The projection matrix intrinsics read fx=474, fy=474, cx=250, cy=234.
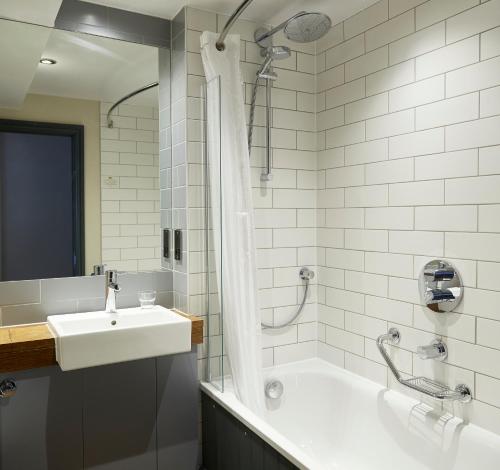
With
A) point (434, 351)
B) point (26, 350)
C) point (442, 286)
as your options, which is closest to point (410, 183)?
point (442, 286)

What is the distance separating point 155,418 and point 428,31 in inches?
88.0

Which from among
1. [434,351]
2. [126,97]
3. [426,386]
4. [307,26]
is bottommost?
[426,386]

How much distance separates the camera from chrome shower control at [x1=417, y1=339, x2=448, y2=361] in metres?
2.11

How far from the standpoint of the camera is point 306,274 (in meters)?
2.87

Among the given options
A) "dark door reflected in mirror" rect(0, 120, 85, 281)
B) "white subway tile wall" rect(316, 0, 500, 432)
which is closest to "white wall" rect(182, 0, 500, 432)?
"white subway tile wall" rect(316, 0, 500, 432)

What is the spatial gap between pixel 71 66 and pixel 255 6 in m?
1.00

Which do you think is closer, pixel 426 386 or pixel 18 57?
pixel 426 386

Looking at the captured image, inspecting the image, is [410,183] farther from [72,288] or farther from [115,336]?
[72,288]

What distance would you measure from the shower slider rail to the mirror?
129cm

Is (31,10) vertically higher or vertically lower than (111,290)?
higher

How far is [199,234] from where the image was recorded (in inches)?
96.7

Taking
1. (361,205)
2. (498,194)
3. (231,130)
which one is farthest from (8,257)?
(498,194)

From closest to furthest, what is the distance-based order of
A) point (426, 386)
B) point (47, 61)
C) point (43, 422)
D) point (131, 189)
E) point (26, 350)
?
point (26, 350) < point (43, 422) < point (426, 386) < point (47, 61) < point (131, 189)

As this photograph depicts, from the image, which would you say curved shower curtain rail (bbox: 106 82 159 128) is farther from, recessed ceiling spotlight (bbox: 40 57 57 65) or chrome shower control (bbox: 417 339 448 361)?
chrome shower control (bbox: 417 339 448 361)
